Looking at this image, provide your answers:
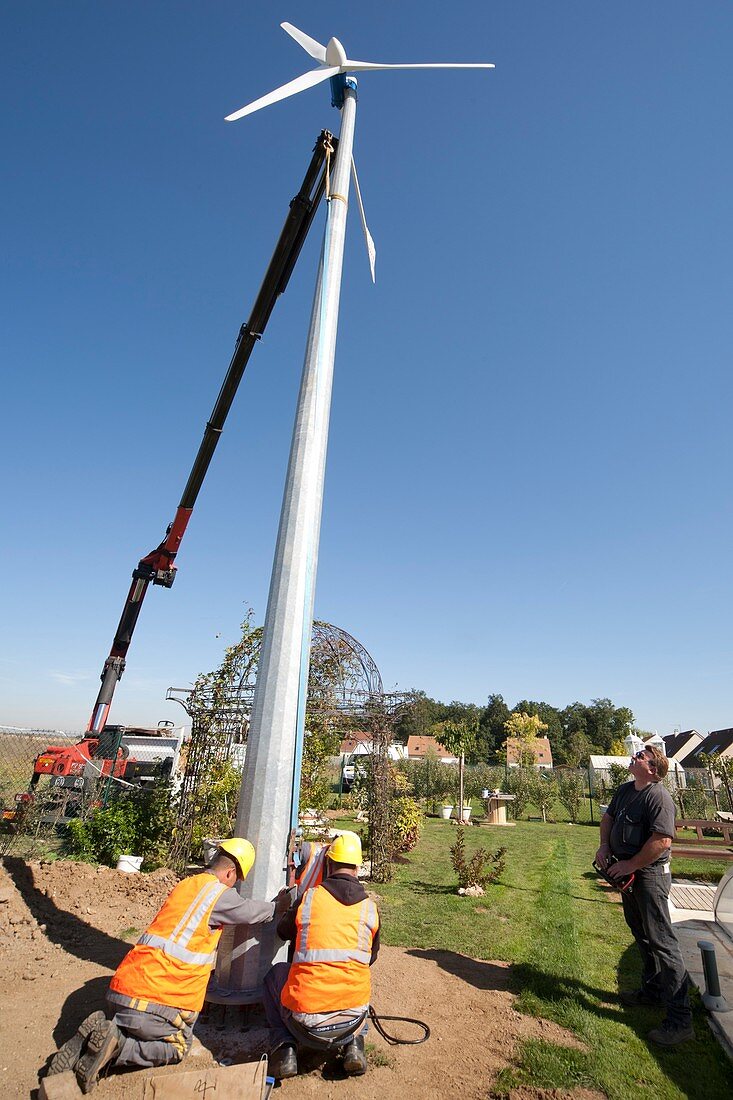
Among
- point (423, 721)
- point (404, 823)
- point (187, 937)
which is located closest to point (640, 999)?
point (187, 937)

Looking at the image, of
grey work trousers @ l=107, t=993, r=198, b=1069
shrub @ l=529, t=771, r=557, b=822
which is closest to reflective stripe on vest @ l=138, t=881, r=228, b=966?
grey work trousers @ l=107, t=993, r=198, b=1069

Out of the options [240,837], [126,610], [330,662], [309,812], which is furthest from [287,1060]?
[126,610]

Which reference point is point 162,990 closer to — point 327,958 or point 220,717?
point 327,958

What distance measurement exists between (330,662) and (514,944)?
5314 millimetres

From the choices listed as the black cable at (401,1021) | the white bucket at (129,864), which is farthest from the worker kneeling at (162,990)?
the white bucket at (129,864)

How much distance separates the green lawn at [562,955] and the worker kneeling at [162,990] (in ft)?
6.32

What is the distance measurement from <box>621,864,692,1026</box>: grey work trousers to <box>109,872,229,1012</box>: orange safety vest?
3.47 metres

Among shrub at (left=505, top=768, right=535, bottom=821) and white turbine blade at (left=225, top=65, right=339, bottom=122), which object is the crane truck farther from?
shrub at (left=505, top=768, right=535, bottom=821)

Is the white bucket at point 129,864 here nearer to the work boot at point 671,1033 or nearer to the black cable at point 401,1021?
the black cable at point 401,1021

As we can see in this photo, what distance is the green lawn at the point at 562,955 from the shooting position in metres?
3.47

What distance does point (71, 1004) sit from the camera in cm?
400

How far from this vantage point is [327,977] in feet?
10.5

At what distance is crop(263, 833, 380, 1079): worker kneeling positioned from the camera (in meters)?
3.17

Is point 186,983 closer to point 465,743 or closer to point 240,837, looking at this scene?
point 240,837
